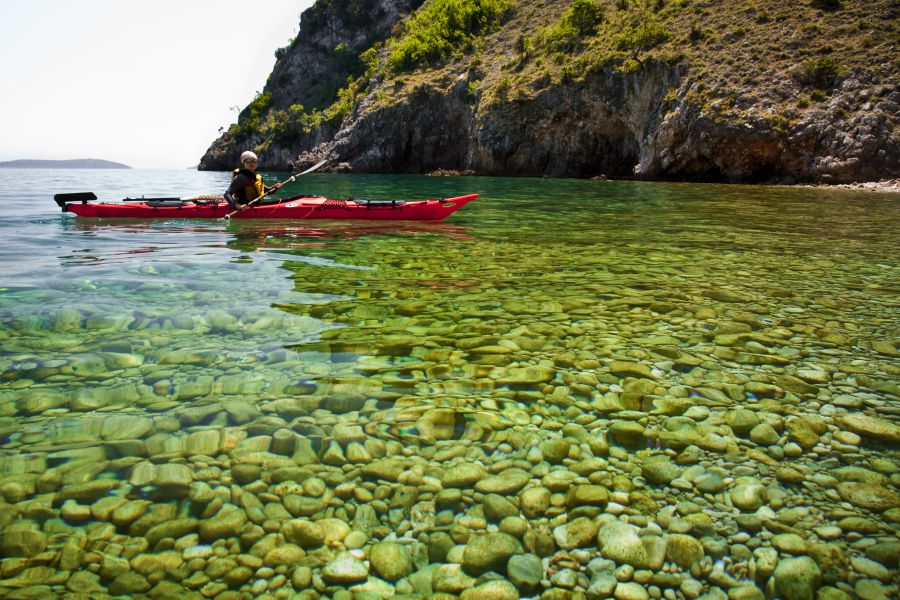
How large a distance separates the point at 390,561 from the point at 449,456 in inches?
35.1

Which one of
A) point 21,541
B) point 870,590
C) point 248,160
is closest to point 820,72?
point 248,160

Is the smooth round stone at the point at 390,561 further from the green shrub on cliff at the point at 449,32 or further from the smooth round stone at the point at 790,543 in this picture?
the green shrub on cliff at the point at 449,32

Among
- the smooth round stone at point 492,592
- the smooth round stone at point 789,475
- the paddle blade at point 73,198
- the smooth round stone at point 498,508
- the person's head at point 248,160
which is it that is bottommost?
the smooth round stone at point 492,592

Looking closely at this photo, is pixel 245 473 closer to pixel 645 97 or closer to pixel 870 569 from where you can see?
pixel 870 569

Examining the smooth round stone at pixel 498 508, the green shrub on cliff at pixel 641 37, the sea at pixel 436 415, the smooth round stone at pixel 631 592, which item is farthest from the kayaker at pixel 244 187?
the green shrub on cliff at pixel 641 37

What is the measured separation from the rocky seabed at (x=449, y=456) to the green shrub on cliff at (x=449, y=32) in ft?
254

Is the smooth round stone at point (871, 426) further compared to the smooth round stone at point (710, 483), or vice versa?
the smooth round stone at point (871, 426)

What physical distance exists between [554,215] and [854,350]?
12.8 m

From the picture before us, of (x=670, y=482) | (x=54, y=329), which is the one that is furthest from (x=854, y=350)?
(x=54, y=329)

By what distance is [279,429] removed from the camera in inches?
140

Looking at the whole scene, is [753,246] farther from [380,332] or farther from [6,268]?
[6,268]

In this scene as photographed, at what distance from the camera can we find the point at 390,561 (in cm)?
246

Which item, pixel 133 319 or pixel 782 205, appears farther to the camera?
pixel 782 205

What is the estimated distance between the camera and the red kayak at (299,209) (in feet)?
49.2
